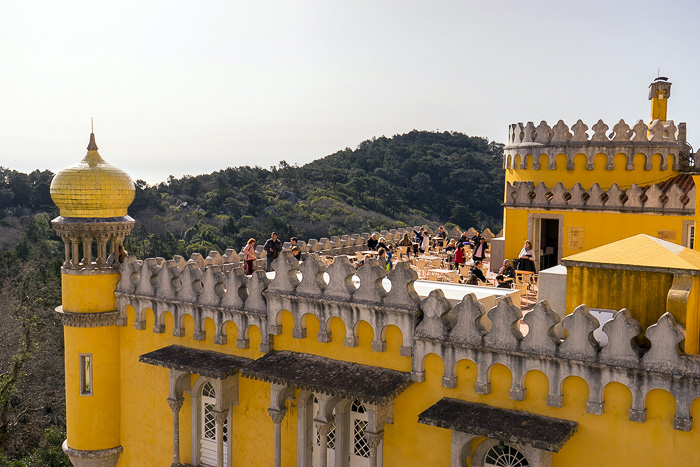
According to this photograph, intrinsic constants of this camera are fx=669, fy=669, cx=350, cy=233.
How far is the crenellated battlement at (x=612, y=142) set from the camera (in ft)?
71.3

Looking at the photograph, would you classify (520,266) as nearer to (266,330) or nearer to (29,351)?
(266,330)

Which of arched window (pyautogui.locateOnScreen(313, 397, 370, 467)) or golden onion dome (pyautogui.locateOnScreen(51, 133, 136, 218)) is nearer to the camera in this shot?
arched window (pyautogui.locateOnScreen(313, 397, 370, 467))

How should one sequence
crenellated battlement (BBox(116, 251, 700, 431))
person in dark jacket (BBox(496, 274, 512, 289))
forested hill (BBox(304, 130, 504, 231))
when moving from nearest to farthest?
crenellated battlement (BBox(116, 251, 700, 431)) → person in dark jacket (BBox(496, 274, 512, 289)) → forested hill (BBox(304, 130, 504, 231))

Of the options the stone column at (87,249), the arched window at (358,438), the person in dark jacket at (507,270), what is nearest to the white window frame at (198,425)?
the arched window at (358,438)

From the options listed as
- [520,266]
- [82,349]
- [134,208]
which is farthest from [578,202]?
[134,208]

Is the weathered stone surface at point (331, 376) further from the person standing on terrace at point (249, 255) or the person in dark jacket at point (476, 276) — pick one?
the person standing on terrace at point (249, 255)

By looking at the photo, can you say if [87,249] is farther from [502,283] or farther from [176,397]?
[502,283]

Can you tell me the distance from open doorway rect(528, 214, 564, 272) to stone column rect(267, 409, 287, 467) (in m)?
12.2

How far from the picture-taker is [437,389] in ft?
41.6

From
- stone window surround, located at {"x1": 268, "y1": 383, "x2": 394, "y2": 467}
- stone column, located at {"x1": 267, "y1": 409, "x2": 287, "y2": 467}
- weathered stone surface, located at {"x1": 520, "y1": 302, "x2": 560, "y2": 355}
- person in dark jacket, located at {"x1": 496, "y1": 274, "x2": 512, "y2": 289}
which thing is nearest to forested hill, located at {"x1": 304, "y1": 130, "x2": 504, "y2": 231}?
person in dark jacket, located at {"x1": 496, "y1": 274, "x2": 512, "y2": 289}

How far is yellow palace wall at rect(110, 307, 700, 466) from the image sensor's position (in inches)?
425

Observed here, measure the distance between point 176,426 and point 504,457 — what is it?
25.4ft

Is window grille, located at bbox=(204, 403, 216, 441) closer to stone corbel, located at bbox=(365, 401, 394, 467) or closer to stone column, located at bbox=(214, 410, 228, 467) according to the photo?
stone column, located at bbox=(214, 410, 228, 467)

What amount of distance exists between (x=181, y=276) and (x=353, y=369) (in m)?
5.14
